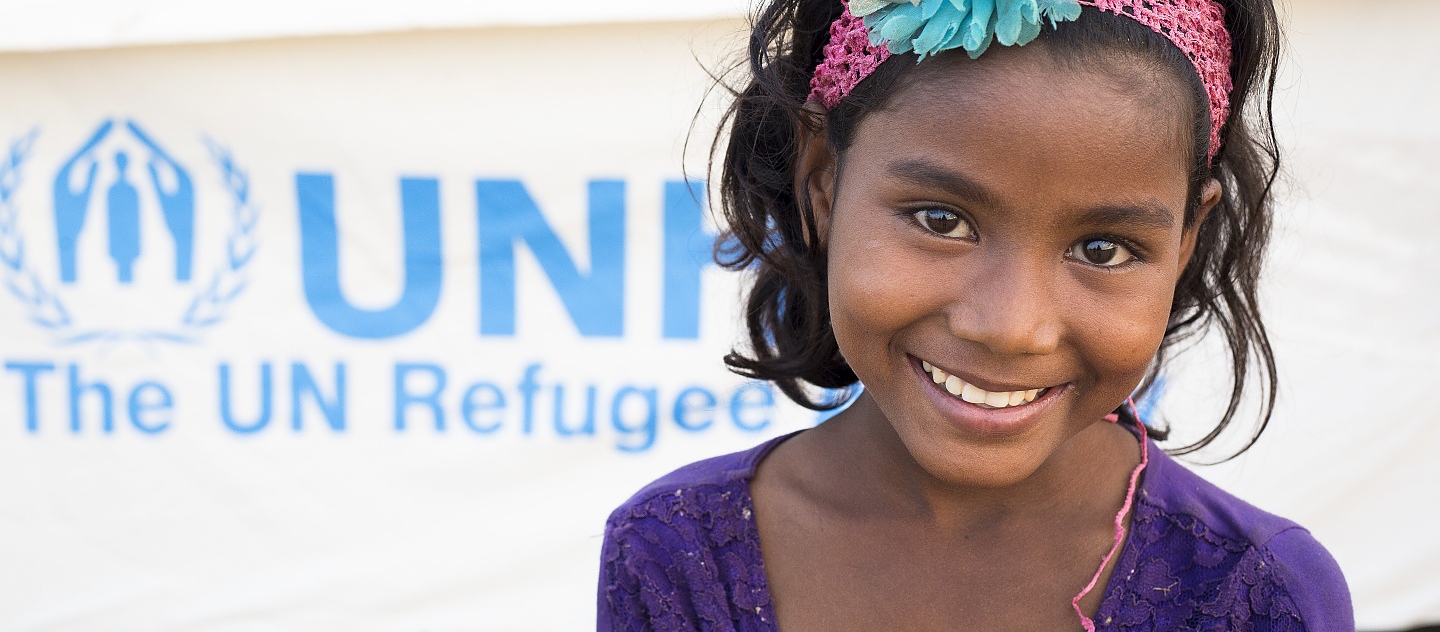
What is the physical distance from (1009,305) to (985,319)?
0.08 feet

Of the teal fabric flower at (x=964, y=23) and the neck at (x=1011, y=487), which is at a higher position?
the teal fabric flower at (x=964, y=23)

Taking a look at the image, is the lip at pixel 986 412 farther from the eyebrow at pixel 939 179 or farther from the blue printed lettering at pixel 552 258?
the blue printed lettering at pixel 552 258

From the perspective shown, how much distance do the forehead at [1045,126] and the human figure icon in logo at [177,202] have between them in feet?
6.18

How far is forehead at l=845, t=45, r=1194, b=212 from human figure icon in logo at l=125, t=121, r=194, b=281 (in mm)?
1885

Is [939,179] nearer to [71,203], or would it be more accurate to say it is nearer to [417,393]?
[417,393]

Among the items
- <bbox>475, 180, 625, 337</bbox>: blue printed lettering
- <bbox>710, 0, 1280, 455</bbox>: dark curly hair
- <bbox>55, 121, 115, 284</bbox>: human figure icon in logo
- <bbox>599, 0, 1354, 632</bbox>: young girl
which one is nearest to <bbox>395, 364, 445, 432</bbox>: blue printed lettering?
<bbox>475, 180, 625, 337</bbox>: blue printed lettering

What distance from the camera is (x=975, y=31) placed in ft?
3.30

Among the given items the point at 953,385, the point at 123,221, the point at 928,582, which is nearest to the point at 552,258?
the point at 123,221

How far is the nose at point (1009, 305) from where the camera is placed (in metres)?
1.02

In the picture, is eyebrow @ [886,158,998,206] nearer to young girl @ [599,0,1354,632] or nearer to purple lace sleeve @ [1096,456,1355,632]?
young girl @ [599,0,1354,632]

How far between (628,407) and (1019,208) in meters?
Result: 1.67

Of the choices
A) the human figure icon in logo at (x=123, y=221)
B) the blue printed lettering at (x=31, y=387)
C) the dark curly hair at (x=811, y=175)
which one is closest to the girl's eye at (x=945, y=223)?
the dark curly hair at (x=811, y=175)

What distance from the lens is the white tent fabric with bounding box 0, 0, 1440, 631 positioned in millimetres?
2414

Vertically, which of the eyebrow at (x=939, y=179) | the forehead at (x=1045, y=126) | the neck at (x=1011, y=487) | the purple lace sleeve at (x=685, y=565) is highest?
the forehead at (x=1045, y=126)
